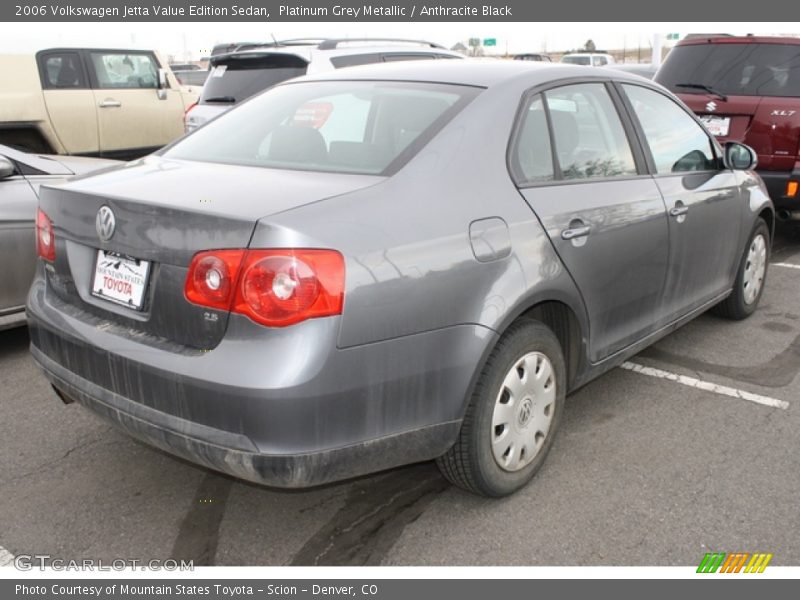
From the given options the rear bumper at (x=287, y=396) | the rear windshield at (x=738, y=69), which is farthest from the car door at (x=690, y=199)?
the rear windshield at (x=738, y=69)

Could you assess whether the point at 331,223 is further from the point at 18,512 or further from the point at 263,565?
the point at 18,512

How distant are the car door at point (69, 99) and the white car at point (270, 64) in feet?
7.29

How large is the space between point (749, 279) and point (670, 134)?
1.45 meters

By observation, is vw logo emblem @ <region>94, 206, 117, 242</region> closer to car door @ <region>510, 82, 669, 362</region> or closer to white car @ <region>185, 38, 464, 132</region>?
car door @ <region>510, 82, 669, 362</region>

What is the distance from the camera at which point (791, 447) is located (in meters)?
3.48

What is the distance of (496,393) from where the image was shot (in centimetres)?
284

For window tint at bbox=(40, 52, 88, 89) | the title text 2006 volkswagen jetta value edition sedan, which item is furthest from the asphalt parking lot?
window tint at bbox=(40, 52, 88, 89)

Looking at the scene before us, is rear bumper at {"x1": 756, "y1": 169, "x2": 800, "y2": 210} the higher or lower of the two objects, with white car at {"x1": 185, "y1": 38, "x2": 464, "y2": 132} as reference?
lower

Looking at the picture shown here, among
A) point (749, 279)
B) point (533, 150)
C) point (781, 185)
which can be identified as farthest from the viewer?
point (781, 185)

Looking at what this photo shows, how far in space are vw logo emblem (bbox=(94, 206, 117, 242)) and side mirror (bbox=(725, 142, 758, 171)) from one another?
3.50 metres

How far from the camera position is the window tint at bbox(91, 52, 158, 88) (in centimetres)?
955

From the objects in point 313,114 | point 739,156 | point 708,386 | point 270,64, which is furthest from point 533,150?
point 270,64

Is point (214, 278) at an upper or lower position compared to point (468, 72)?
lower

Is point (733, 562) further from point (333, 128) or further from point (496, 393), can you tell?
point (333, 128)
